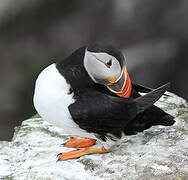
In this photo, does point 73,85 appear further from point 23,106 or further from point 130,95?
point 23,106

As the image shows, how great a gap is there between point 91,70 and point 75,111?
409 millimetres

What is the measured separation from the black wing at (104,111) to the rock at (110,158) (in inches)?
11.6

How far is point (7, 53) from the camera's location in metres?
8.63

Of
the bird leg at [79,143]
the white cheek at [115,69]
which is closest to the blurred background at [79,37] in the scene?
the bird leg at [79,143]

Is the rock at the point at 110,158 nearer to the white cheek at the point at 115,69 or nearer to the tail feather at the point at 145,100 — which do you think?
the tail feather at the point at 145,100

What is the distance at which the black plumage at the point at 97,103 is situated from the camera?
3578 millimetres

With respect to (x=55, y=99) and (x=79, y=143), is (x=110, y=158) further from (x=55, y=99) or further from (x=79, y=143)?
(x=55, y=99)

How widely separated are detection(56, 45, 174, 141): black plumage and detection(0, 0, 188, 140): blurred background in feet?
15.3

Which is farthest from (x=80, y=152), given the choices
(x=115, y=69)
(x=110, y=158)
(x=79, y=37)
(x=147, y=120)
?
(x=79, y=37)

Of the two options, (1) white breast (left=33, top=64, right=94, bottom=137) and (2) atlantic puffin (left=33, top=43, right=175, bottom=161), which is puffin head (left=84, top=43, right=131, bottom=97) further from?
(1) white breast (left=33, top=64, right=94, bottom=137)

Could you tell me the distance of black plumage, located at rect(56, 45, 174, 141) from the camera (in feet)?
11.7

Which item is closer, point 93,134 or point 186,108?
point 93,134

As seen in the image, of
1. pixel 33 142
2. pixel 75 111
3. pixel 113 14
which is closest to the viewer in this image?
pixel 75 111

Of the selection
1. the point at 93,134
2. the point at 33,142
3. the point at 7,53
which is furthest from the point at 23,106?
the point at 93,134
